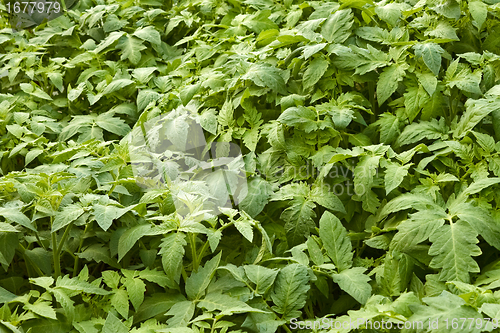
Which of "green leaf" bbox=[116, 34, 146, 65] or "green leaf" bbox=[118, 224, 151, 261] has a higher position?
"green leaf" bbox=[116, 34, 146, 65]

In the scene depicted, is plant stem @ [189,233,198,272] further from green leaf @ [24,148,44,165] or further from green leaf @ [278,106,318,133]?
green leaf @ [24,148,44,165]

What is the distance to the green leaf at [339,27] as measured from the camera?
227 cm

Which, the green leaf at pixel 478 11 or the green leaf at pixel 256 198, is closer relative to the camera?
the green leaf at pixel 256 198

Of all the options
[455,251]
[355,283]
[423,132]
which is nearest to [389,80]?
[423,132]

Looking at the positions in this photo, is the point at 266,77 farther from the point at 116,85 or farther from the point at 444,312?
the point at 444,312

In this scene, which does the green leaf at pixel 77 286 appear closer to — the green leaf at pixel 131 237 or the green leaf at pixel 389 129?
the green leaf at pixel 131 237

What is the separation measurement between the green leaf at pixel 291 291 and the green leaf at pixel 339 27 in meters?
1.17

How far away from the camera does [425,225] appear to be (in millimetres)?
1640

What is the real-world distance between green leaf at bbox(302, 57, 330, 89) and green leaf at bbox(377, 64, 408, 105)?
0.26 meters

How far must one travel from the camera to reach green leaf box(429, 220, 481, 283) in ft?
5.08

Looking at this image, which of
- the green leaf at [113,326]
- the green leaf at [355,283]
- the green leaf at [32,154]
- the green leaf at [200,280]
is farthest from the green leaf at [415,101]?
the green leaf at [32,154]

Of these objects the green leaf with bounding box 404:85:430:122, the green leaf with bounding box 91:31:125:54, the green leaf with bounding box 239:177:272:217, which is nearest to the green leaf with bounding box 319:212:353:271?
the green leaf with bounding box 239:177:272:217

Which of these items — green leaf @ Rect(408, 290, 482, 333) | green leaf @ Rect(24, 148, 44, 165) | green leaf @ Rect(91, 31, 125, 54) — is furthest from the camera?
green leaf @ Rect(91, 31, 125, 54)

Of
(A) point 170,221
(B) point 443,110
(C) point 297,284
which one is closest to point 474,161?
(B) point 443,110
